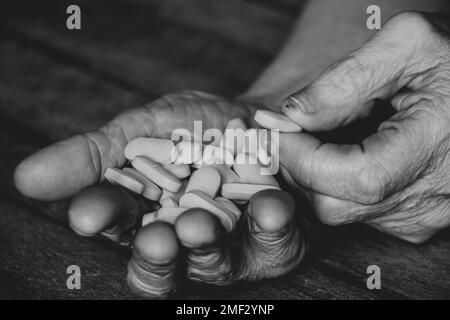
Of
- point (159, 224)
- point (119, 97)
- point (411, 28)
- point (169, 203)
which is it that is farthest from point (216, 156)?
point (119, 97)

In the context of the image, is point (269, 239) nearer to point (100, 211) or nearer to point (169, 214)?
point (169, 214)

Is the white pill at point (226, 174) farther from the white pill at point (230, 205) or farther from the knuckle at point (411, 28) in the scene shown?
the knuckle at point (411, 28)

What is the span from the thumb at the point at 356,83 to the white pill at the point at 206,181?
0.51 ft

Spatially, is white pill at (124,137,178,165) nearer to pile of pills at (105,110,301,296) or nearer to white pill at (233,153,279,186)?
pile of pills at (105,110,301,296)

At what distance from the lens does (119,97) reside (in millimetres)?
1450

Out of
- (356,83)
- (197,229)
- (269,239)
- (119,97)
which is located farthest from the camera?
(119,97)

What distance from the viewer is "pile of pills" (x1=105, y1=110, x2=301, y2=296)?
35.0 inches

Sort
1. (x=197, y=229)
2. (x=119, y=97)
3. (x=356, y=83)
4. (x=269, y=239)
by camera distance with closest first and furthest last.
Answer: (x=197, y=229)
(x=269, y=239)
(x=356, y=83)
(x=119, y=97)

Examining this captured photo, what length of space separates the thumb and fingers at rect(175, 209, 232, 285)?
0.25 meters

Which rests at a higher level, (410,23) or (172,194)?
(410,23)

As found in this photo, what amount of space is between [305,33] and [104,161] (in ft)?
2.76

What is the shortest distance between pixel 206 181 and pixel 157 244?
0.60 feet

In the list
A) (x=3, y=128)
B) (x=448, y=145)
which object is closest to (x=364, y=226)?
(x=448, y=145)

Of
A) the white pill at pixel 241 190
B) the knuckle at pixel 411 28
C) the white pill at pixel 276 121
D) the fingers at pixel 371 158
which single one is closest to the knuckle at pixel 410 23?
the knuckle at pixel 411 28
